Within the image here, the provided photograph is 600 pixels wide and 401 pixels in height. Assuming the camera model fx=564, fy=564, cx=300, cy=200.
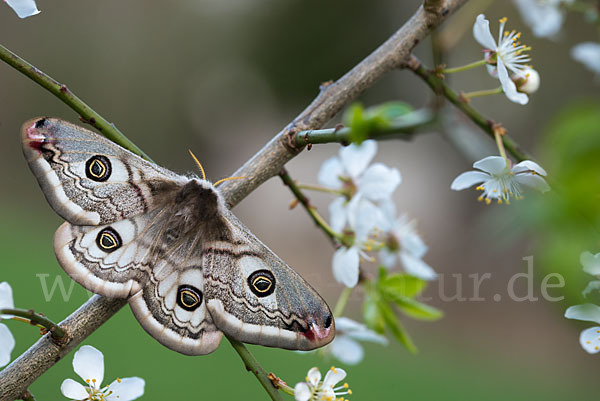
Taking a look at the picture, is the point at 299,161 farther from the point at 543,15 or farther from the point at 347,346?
the point at 347,346

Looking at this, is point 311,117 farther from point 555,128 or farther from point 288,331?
point 555,128

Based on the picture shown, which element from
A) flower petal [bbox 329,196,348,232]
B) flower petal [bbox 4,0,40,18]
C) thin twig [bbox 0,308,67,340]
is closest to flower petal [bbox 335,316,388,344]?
flower petal [bbox 329,196,348,232]

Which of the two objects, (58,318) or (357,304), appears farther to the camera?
(357,304)

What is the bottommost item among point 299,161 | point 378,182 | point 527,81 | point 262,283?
point 262,283

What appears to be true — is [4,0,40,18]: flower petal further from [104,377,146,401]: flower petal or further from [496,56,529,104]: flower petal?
[496,56,529,104]: flower petal

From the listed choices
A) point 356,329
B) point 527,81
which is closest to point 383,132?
point 527,81

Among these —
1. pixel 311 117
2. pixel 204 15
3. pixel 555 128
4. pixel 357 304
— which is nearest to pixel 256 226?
pixel 357 304

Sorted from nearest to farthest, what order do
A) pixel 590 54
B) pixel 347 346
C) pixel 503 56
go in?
1. pixel 503 56
2. pixel 347 346
3. pixel 590 54
